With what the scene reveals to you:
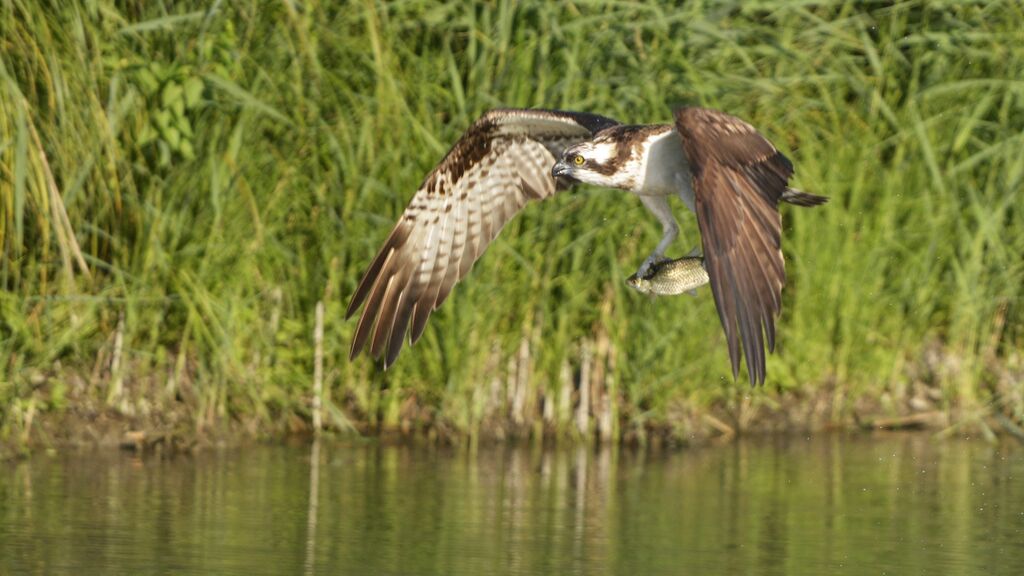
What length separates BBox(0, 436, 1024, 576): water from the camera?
7.49 m

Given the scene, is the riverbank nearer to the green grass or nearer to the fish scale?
the green grass

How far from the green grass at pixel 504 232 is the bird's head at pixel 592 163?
180cm

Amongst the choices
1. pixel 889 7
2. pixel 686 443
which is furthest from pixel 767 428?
pixel 889 7

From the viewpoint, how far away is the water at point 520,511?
7.49 m

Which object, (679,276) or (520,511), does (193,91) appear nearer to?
(520,511)

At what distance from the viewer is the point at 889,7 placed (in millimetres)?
10445

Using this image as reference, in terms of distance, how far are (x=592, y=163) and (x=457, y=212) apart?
961 millimetres

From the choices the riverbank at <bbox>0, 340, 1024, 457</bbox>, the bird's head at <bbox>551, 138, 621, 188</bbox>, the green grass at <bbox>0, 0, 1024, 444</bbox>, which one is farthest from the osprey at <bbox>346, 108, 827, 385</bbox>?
the riverbank at <bbox>0, 340, 1024, 457</bbox>

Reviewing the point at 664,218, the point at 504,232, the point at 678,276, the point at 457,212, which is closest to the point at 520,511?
the point at 457,212

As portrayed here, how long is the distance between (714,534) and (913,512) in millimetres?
1035

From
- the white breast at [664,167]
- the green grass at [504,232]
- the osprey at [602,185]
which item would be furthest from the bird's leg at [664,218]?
the green grass at [504,232]

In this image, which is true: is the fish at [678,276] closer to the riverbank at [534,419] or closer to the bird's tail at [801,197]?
the bird's tail at [801,197]

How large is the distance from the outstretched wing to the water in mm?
802

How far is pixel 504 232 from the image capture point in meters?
9.75
